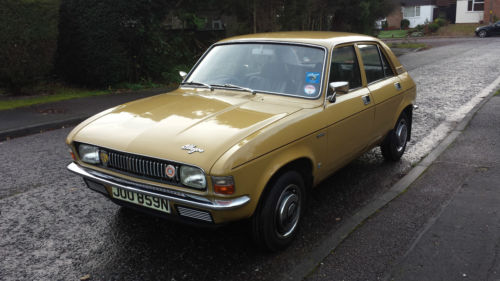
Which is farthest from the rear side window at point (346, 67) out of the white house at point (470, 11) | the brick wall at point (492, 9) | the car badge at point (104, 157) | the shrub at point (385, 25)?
the white house at point (470, 11)

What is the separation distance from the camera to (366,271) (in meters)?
3.29

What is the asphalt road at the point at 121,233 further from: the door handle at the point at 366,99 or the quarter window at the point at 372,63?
the quarter window at the point at 372,63

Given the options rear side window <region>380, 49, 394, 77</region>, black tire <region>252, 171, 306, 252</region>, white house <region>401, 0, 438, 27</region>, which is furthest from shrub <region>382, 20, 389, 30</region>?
black tire <region>252, 171, 306, 252</region>

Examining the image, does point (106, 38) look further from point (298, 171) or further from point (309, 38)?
point (298, 171)

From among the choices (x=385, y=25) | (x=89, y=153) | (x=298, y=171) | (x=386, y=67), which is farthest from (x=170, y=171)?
(x=385, y=25)

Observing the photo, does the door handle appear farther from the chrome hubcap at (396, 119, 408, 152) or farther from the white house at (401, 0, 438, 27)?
the white house at (401, 0, 438, 27)

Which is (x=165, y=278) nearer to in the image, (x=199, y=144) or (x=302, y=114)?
(x=199, y=144)

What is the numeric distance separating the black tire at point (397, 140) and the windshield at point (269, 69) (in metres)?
1.95

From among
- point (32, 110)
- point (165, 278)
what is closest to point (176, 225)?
point (165, 278)

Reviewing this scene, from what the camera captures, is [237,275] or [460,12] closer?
[237,275]

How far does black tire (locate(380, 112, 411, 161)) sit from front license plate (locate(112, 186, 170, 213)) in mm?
3450

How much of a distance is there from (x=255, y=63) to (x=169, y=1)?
9825mm

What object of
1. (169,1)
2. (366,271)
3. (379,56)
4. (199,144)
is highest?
(169,1)

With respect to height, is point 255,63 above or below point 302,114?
above
